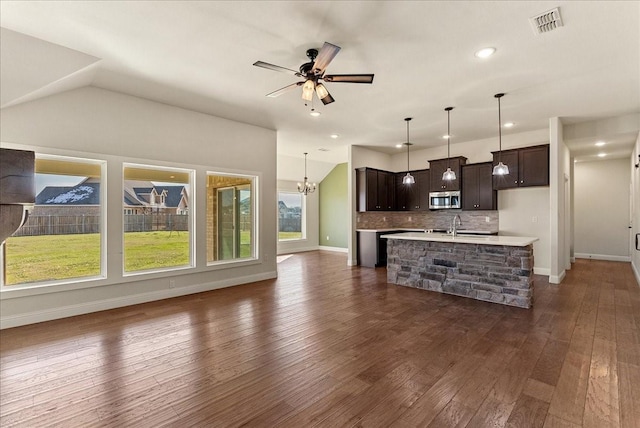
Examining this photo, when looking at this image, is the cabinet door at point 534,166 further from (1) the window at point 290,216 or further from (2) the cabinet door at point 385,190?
(1) the window at point 290,216

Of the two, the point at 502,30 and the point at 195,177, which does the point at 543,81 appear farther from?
the point at 195,177

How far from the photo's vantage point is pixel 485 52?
3250 mm

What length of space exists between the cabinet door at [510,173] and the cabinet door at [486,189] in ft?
0.48

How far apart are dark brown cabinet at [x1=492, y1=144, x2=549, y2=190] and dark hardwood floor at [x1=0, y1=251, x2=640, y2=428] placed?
98.9 inches

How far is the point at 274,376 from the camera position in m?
2.46

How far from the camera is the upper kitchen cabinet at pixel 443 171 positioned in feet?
23.6

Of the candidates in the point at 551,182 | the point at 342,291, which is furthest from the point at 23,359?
the point at 551,182

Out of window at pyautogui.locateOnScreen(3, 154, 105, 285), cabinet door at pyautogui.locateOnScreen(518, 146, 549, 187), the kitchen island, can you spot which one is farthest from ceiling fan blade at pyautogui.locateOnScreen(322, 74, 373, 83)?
cabinet door at pyautogui.locateOnScreen(518, 146, 549, 187)

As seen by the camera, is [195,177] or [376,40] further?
[195,177]

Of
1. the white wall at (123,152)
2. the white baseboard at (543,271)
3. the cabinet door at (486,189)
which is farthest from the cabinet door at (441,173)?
the white wall at (123,152)

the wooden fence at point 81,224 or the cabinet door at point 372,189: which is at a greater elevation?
the cabinet door at point 372,189

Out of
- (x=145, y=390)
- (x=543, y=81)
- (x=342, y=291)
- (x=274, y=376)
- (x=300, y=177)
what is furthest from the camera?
(x=300, y=177)

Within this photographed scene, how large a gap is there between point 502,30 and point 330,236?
8682 millimetres

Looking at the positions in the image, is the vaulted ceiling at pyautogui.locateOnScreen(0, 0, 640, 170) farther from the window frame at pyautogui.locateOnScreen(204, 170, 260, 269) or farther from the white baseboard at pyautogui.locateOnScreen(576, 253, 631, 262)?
the white baseboard at pyautogui.locateOnScreen(576, 253, 631, 262)
